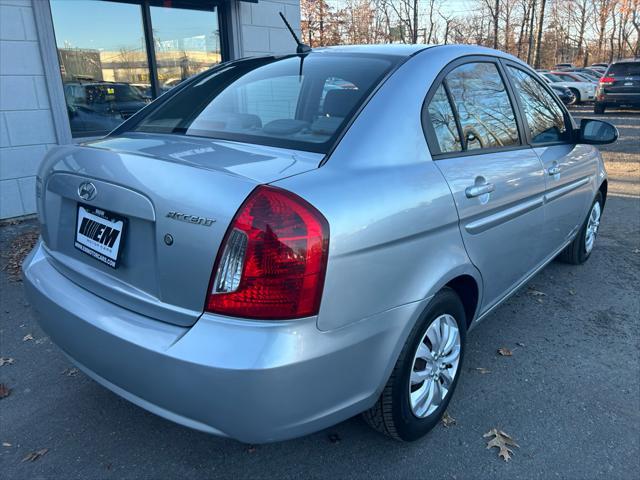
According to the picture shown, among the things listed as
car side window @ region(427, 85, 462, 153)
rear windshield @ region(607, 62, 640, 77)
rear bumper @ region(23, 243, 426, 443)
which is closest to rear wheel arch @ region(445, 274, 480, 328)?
rear bumper @ region(23, 243, 426, 443)

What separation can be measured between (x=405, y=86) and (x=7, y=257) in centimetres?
425

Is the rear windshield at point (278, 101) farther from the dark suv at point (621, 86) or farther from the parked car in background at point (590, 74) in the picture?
the parked car in background at point (590, 74)

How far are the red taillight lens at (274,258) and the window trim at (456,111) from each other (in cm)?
85

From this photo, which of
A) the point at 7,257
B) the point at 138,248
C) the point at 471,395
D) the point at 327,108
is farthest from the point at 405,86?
the point at 7,257

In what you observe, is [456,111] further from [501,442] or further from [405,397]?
[501,442]

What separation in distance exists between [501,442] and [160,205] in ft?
6.14

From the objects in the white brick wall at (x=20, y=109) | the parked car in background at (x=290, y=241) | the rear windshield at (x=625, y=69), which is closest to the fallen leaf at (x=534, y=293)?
the parked car in background at (x=290, y=241)

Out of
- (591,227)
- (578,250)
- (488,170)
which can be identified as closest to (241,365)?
(488,170)

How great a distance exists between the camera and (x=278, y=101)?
247 centimetres

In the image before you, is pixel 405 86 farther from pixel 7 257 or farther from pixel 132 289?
pixel 7 257

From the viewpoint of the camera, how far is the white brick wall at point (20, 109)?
5562 mm

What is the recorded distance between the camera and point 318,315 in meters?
1.65

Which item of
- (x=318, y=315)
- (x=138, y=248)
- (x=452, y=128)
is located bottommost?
(x=318, y=315)

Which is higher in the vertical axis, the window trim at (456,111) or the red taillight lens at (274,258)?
the window trim at (456,111)
